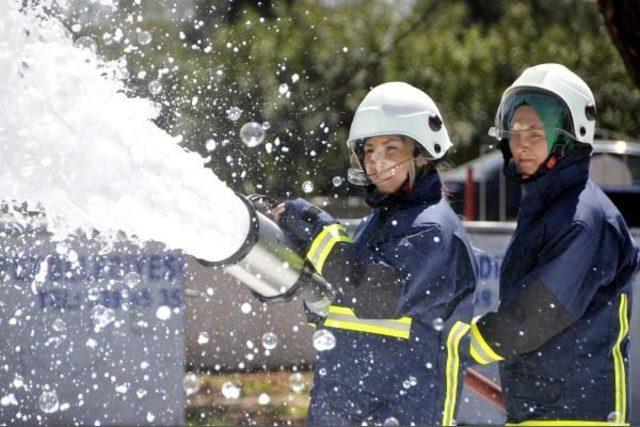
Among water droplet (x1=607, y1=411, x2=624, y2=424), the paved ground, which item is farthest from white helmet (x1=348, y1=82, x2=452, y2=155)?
the paved ground

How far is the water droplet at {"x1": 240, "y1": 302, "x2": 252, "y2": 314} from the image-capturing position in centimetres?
1045

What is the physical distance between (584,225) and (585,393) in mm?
563

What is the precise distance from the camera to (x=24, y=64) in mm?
5133

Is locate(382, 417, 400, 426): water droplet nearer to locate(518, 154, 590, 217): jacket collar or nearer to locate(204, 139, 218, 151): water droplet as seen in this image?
locate(518, 154, 590, 217): jacket collar

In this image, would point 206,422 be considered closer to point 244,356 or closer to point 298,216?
point 244,356

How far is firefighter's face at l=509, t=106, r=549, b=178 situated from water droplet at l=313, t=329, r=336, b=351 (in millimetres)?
905

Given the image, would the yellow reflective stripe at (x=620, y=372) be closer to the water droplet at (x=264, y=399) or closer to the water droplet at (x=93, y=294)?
the water droplet at (x=93, y=294)

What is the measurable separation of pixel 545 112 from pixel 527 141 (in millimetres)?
123

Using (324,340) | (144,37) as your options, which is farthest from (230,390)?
(144,37)

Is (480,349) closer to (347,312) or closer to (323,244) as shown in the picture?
(347,312)

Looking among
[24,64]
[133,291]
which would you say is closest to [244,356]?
[133,291]

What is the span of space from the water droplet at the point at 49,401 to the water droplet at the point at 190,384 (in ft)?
2.88

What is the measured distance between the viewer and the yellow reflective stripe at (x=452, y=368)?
4875 millimetres

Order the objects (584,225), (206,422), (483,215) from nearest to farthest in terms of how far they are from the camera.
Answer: (584,225), (206,422), (483,215)
